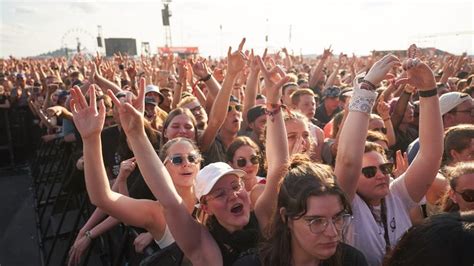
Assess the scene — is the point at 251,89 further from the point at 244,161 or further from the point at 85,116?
the point at 85,116

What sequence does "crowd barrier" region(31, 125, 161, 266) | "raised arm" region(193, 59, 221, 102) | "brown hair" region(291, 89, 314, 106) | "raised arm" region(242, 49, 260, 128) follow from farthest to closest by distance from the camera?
1. "brown hair" region(291, 89, 314, 106)
2. "raised arm" region(193, 59, 221, 102)
3. "raised arm" region(242, 49, 260, 128)
4. "crowd barrier" region(31, 125, 161, 266)

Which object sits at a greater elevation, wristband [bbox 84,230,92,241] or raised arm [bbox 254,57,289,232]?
raised arm [bbox 254,57,289,232]

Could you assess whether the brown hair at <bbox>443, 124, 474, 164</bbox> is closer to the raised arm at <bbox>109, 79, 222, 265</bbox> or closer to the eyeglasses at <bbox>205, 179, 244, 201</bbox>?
the eyeglasses at <bbox>205, 179, 244, 201</bbox>

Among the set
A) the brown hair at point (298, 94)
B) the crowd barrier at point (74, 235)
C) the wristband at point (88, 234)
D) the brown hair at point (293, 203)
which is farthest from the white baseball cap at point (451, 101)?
the wristband at point (88, 234)

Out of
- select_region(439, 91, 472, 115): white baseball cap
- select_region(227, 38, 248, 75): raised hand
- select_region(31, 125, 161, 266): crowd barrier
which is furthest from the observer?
select_region(439, 91, 472, 115): white baseball cap

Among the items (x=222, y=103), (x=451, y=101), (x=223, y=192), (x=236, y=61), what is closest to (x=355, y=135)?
(x=223, y=192)

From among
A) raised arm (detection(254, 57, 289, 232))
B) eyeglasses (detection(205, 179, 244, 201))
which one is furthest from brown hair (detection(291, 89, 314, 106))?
eyeglasses (detection(205, 179, 244, 201))

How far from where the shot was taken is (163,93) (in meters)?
5.45

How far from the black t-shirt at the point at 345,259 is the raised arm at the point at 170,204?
0.18 m

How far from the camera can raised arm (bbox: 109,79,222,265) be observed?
6.21ft

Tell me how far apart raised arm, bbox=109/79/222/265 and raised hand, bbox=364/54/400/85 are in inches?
49.6

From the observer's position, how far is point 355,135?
189cm

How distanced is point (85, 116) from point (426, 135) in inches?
81.4

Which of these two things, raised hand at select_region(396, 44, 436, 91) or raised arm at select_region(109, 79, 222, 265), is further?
raised hand at select_region(396, 44, 436, 91)
